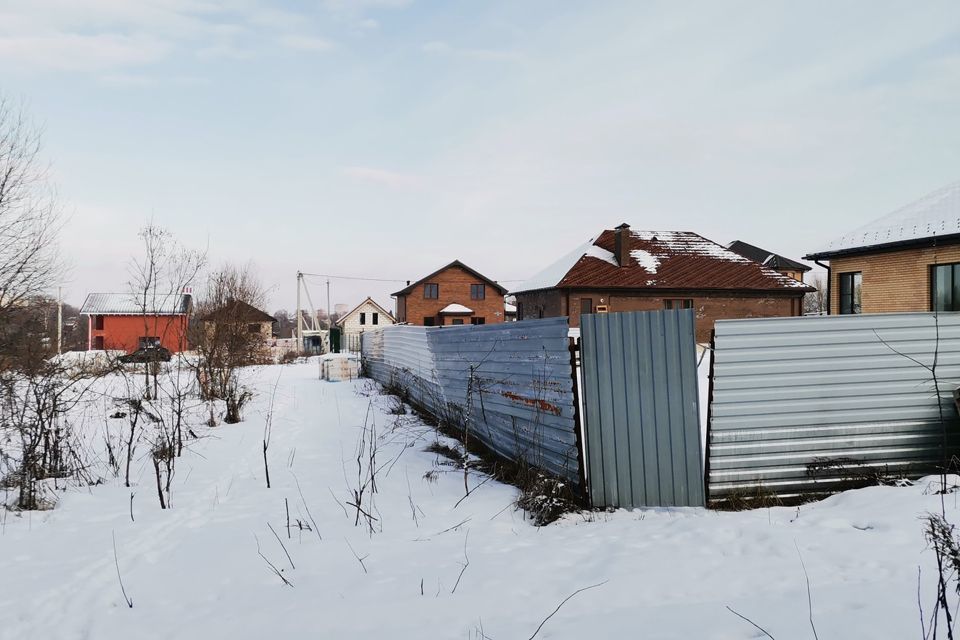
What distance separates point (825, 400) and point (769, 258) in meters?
58.9

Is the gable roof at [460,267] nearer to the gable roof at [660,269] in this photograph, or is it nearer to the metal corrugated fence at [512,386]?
the gable roof at [660,269]

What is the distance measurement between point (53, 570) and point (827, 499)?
20.1 ft

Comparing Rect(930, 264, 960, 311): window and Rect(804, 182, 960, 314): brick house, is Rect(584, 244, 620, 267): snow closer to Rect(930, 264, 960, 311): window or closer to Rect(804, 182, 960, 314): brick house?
Rect(804, 182, 960, 314): brick house

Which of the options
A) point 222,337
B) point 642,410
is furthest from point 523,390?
point 222,337

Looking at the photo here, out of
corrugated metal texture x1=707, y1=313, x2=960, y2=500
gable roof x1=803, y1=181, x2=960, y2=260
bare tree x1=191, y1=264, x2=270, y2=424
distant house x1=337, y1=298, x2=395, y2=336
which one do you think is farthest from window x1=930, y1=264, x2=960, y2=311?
distant house x1=337, y1=298, x2=395, y2=336

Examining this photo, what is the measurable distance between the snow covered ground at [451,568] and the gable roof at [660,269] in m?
23.2

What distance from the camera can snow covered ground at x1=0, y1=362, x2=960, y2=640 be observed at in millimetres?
2791

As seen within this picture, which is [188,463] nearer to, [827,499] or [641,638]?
[641,638]

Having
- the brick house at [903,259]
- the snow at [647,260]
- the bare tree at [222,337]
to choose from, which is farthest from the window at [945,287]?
the bare tree at [222,337]

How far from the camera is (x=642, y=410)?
4387 millimetres

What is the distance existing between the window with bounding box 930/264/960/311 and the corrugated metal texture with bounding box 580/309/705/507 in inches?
544

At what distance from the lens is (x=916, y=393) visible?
15.1 feet

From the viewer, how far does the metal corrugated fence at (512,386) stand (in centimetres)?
462

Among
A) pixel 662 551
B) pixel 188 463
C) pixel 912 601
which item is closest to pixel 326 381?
pixel 188 463
